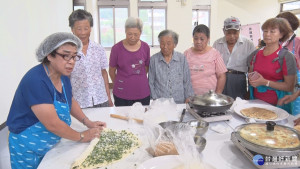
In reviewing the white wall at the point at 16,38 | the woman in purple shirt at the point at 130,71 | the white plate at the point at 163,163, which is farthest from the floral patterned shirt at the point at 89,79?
the white plate at the point at 163,163

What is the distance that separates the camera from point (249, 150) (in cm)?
104

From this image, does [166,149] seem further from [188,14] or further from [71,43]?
[188,14]

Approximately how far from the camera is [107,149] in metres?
1.24

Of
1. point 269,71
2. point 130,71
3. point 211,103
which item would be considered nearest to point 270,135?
point 211,103

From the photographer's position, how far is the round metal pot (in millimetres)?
1474

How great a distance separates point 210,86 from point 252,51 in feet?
2.57

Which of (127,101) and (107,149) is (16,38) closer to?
(127,101)

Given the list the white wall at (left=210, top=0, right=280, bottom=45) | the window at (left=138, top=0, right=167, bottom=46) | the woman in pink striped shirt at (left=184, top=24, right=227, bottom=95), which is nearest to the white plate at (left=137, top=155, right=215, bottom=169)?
the woman in pink striped shirt at (left=184, top=24, right=227, bottom=95)

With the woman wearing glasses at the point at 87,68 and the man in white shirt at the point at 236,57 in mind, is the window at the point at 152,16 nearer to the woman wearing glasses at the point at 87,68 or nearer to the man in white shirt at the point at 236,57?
the man in white shirt at the point at 236,57

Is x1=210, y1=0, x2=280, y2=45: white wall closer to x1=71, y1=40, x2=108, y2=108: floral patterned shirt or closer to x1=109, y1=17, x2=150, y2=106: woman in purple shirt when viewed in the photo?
x1=109, y1=17, x2=150, y2=106: woman in purple shirt

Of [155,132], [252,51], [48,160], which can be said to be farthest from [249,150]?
[252,51]

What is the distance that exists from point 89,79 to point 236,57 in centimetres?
174

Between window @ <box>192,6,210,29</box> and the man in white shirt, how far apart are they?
374cm

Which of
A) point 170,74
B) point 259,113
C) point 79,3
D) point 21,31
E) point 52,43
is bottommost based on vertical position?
point 259,113
